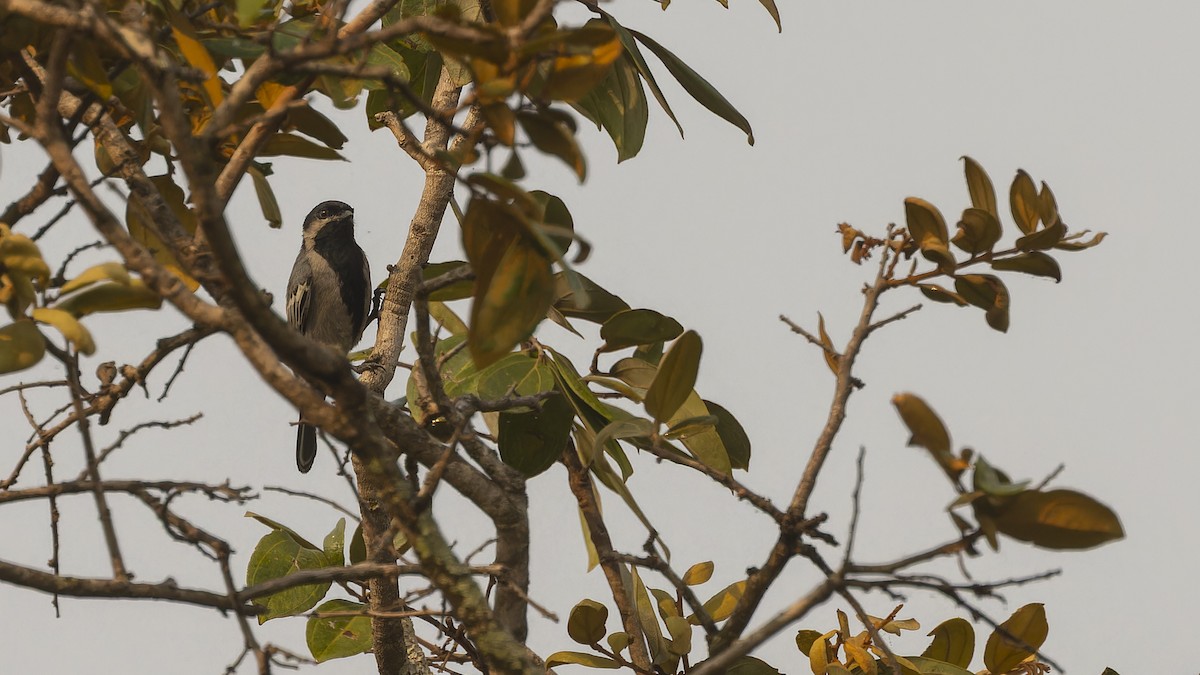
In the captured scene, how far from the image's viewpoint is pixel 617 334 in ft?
6.13

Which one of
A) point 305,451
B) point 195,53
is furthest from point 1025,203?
point 305,451

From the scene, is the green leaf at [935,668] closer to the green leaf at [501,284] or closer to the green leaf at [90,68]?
the green leaf at [501,284]

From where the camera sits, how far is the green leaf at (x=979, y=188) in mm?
1540

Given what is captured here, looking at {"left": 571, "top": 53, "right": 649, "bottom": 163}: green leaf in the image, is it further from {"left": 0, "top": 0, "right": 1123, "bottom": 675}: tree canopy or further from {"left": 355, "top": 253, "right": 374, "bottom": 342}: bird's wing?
{"left": 355, "top": 253, "right": 374, "bottom": 342}: bird's wing

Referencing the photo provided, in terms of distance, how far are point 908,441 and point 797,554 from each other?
315mm

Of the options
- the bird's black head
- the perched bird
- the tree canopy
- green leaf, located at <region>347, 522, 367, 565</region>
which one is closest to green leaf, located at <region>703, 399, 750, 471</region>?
the tree canopy

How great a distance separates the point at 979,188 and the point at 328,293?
3.76 m

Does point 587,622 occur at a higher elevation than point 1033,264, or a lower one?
lower

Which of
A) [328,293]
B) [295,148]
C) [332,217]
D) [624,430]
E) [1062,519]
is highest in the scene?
[332,217]

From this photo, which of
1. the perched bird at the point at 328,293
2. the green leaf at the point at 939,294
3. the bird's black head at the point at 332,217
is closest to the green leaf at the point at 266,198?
the green leaf at the point at 939,294

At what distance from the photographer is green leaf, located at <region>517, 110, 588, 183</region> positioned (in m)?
1.05

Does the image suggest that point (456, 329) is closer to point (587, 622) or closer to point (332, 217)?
A: point (587, 622)

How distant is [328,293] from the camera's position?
16.2 ft

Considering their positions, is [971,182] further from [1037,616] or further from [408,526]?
[408,526]
